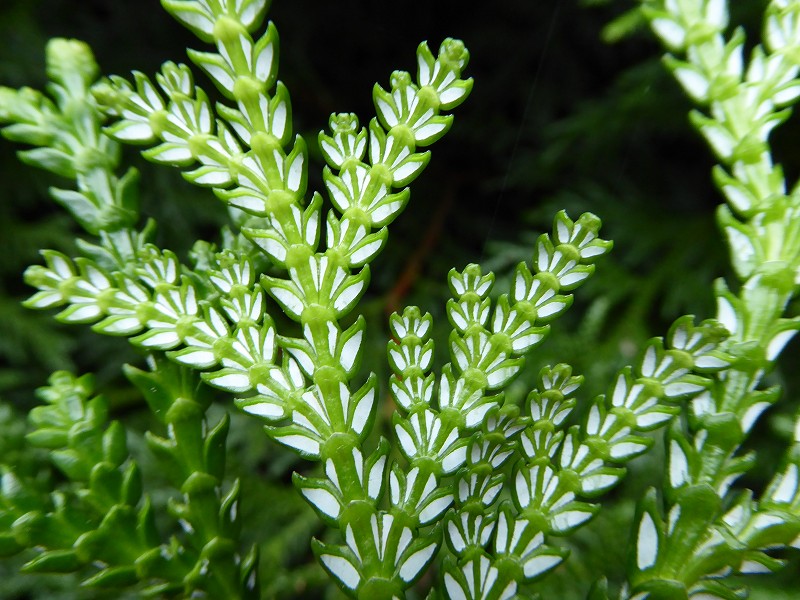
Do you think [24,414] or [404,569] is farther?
[24,414]

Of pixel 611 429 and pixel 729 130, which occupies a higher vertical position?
pixel 729 130

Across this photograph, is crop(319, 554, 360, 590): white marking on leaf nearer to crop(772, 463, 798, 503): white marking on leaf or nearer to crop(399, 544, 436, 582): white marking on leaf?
crop(399, 544, 436, 582): white marking on leaf

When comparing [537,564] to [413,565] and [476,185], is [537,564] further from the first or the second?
[476,185]

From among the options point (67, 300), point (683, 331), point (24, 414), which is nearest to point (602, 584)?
point (683, 331)

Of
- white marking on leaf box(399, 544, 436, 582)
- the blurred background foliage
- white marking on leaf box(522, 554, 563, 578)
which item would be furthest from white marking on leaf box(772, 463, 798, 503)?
the blurred background foliage

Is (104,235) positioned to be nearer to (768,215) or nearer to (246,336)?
(246,336)

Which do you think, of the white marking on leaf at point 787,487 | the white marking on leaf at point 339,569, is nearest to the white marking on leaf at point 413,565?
the white marking on leaf at point 339,569

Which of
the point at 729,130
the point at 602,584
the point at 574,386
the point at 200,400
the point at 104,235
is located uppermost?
the point at 104,235

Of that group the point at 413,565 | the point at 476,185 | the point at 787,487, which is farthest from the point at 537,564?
the point at 476,185

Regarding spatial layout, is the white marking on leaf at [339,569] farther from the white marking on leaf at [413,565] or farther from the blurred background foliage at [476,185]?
the blurred background foliage at [476,185]
